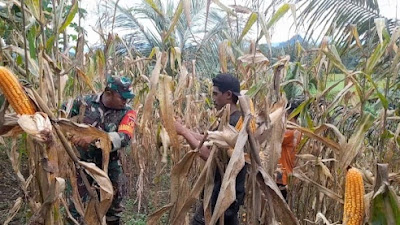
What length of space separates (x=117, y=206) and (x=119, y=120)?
0.81 m

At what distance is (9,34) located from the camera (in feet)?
10.3

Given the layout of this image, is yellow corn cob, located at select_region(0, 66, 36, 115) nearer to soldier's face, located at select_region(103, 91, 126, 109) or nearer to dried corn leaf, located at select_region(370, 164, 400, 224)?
dried corn leaf, located at select_region(370, 164, 400, 224)

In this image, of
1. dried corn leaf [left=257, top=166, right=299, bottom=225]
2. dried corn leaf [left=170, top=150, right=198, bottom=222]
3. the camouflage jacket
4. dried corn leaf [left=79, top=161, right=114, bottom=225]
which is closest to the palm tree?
the camouflage jacket

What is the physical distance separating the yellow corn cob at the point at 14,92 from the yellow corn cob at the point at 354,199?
1.15m

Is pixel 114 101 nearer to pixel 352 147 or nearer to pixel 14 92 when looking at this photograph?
pixel 14 92

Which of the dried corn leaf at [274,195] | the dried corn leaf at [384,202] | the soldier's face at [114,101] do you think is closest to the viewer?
the dried corn leaf at [384,202]

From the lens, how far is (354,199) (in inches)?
53.0

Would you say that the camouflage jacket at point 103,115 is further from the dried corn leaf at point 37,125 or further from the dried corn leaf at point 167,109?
the dried corn leaf at point 37,125

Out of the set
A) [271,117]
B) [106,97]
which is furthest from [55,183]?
[106,97]

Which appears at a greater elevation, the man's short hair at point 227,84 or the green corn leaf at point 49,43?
the green corn leaf at point 49,43

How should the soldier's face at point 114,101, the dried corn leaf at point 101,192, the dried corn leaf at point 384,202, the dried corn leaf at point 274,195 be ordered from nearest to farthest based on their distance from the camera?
the dried corn leaf at point 384,202 → the dried corn leaf at point 274,195 → the dried corn leaf at point 101,192 → the soldier's face at point 114,101

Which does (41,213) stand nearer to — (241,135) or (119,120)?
(241,135)

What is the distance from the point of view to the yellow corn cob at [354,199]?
4.35 ft

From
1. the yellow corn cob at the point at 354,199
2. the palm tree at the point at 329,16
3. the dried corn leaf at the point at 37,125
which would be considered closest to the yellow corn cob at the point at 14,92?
the dried corn leaf at the point at 37,125
